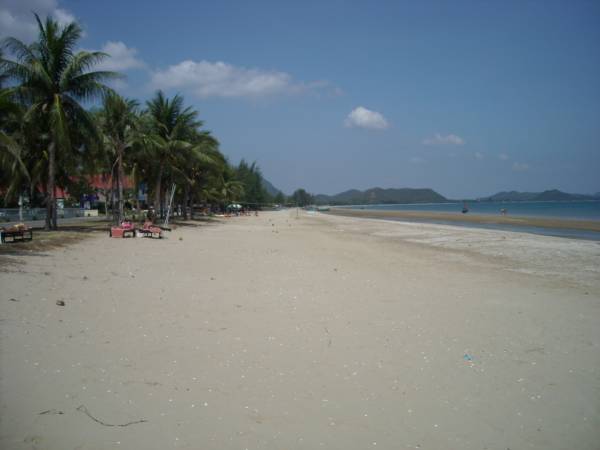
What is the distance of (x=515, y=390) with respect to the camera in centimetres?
396

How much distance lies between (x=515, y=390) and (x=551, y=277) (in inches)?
297

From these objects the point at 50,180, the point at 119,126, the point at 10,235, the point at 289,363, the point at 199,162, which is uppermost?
the point at 119,126

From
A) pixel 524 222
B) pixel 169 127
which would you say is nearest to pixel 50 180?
pixel 169 127

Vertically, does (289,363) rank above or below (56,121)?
below

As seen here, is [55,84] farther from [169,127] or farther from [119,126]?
[169,127]

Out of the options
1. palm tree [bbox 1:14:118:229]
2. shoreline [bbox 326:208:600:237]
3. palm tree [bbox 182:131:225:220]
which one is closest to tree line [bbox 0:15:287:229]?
palm tree [bbox 1:14:118:229]

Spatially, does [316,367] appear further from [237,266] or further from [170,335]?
[237,266]

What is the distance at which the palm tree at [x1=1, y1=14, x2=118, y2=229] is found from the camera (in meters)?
16.0

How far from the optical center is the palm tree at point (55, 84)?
15961 mm

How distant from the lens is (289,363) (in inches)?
173

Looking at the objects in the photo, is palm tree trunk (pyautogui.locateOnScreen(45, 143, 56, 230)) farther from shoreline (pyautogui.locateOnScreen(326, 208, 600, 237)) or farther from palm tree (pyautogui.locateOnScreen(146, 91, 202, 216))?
shoreline (pyautogui.locateOnScreen(326, 208, 600, 237))

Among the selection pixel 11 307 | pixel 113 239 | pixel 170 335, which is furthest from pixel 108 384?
pixel 113 239

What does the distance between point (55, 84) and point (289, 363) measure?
18.0m

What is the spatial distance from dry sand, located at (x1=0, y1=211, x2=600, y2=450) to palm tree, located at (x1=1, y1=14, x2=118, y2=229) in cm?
1057
